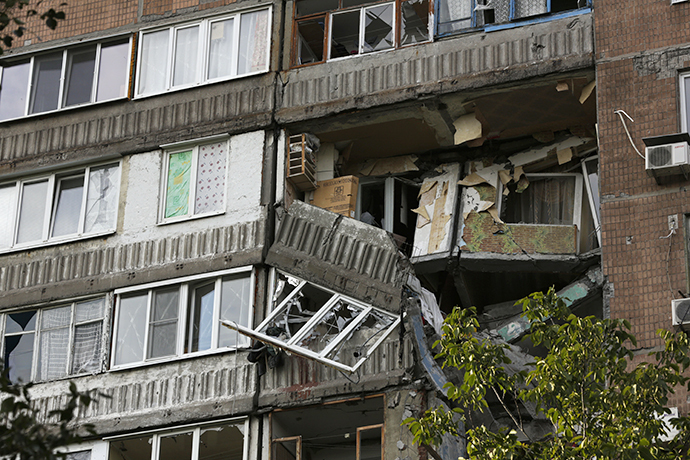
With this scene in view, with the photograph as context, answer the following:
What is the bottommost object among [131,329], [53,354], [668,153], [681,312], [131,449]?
[131,449]

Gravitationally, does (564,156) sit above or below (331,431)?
above

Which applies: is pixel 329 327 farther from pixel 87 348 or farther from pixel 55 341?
pixel 55 341

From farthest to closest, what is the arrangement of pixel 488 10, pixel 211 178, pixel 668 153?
pixel 211 178 → pixel 488 10 → pixel 668 153

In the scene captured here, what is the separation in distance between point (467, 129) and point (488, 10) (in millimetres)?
2107

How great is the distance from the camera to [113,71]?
73.6 ft

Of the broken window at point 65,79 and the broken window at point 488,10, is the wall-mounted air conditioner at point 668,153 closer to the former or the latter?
the broken window at point 488,10

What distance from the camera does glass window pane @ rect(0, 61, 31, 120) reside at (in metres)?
22.9

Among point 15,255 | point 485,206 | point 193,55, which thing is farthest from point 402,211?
point 15,255

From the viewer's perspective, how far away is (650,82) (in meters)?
18.2

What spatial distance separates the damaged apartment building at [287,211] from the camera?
18797 mm

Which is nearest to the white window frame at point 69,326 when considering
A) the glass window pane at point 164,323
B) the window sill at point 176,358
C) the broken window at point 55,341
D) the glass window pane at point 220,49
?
the broken window at point 55,341

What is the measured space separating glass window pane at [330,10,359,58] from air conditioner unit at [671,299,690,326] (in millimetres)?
7947

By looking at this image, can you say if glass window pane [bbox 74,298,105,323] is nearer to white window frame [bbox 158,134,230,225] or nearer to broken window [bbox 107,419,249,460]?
white window frame [bbox 158,134,230,225]

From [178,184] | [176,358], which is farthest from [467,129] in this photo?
[176,358]
